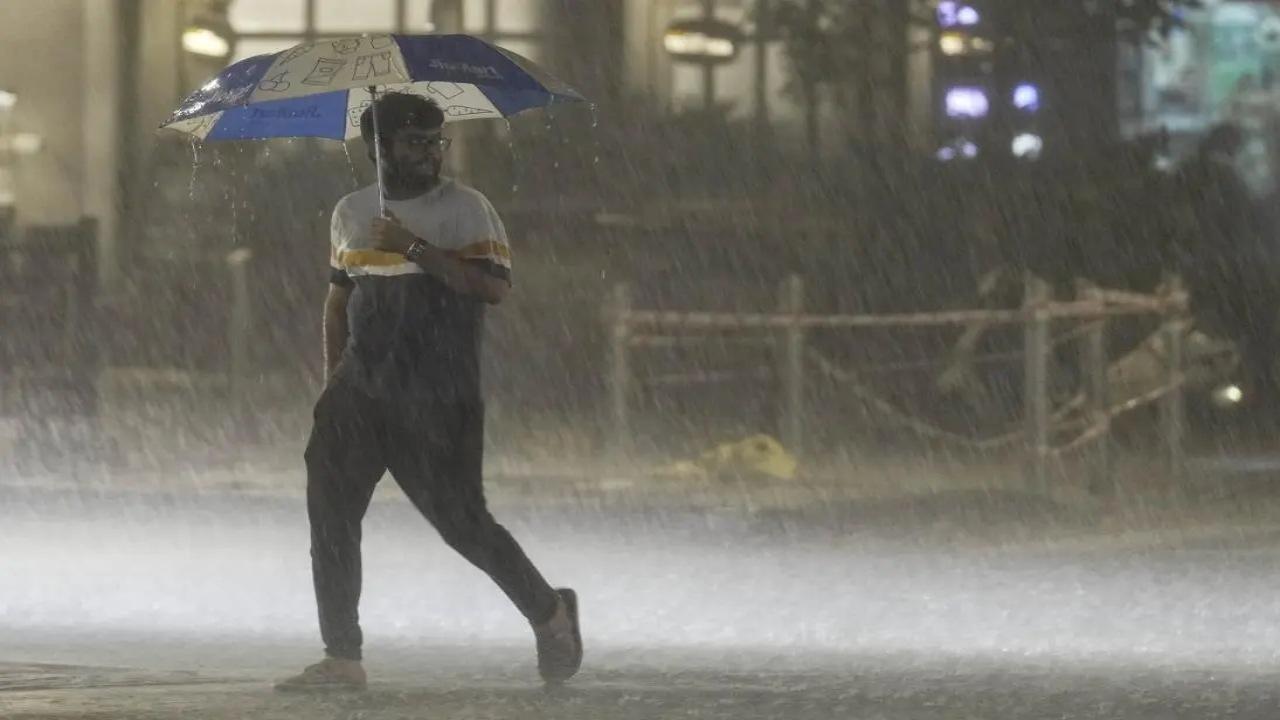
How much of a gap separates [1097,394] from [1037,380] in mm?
1041

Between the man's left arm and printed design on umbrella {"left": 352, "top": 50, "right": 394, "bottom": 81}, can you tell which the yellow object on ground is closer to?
the man's left arm

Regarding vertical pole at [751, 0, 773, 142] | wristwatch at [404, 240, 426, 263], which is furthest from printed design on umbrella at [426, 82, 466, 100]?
vertical pole at [751, 0, 773, 142]

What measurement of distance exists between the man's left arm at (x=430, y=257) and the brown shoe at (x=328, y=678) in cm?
113

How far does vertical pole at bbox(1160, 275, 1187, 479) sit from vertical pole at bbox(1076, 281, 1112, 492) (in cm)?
63

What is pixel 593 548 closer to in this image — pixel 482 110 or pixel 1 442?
pixel 482 110

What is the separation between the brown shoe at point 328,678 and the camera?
20.5 ft

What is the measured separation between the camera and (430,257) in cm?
602

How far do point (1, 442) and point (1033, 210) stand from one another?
340 inches

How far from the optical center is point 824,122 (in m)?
21.5

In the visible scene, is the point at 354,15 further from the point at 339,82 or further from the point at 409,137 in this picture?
the point at 339,82

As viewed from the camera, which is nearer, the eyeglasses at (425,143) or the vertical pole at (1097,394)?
the eyeglasses at (425,143)

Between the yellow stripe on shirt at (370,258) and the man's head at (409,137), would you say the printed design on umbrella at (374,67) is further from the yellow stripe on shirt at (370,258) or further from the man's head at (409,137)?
the yellow stripe on shirt at (370,258)

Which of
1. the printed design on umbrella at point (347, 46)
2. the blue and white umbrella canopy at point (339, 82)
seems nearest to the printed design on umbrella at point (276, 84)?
the blue and white umbrella canopy at point (339, 82)

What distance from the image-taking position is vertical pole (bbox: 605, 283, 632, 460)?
13.9 m
